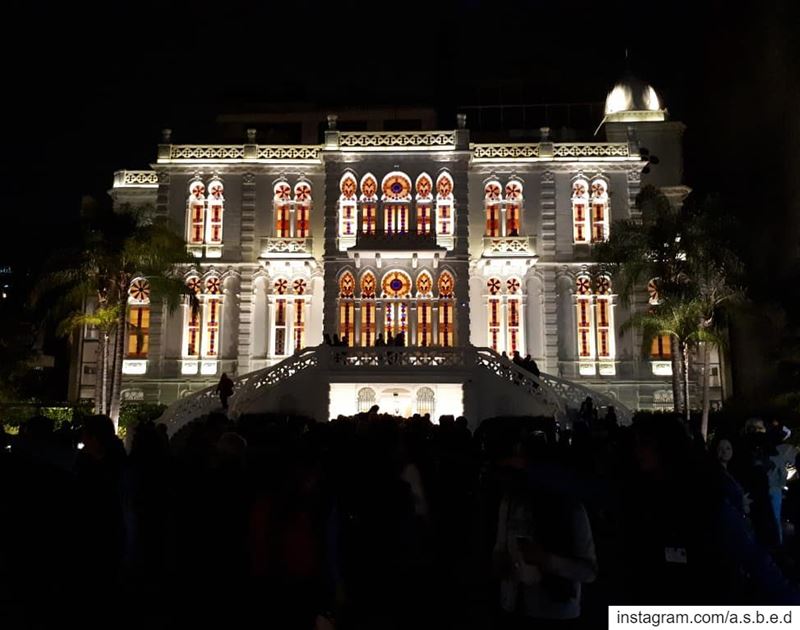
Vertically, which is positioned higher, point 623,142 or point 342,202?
point 623,142

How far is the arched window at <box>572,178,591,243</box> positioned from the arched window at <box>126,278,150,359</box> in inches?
820

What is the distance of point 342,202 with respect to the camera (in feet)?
115

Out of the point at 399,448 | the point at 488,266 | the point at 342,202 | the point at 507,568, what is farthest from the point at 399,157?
the point at 507,568

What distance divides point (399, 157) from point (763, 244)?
54.8 feet

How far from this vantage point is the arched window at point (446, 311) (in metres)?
33.5

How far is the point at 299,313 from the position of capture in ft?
115

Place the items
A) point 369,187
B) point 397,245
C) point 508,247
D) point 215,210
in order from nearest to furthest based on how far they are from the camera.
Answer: point 397,245
point 508,247
point 369,187
point 215,210

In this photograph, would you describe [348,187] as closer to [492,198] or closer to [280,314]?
[280,314]

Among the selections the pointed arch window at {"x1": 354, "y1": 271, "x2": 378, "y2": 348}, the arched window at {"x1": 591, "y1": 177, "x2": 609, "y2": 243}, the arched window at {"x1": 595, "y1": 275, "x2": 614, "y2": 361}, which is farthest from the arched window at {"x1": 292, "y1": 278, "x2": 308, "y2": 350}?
the arched window at {"x1": 591, "y1": 177, "x2": 609, "y2": 243}

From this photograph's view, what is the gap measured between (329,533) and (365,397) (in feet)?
80.1

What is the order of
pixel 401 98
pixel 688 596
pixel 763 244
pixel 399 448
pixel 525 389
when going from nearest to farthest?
pixel 688 596
pixel 399 448
pixel 525 389
pixel 763 244
pixel 401 98

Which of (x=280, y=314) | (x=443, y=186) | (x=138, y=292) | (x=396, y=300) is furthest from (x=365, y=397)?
(x=138, y=292)

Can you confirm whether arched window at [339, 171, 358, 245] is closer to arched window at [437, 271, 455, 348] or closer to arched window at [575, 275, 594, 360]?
arched window at [437, 271, 455, 348]

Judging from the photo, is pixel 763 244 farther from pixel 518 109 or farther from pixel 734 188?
pixel 518 109
